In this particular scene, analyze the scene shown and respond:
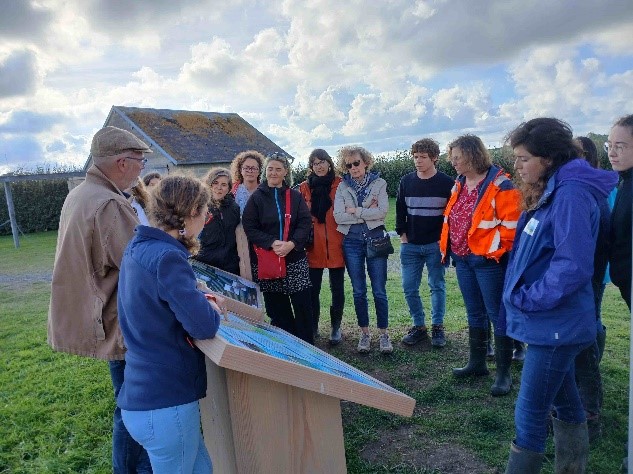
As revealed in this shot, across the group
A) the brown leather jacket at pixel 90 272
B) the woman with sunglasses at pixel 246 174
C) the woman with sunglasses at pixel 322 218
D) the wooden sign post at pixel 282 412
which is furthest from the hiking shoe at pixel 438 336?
the brown leather jacket at pixel 90 272

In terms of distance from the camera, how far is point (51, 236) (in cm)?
2319

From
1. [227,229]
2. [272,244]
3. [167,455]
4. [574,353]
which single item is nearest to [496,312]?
[574,353]

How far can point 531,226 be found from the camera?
2.54 metres

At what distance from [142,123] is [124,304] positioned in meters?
23.2

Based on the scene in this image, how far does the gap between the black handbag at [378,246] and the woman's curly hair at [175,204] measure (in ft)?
9.88

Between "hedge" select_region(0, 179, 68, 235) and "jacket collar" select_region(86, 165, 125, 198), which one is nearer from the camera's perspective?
"jacket collar" select_region(86, 165, 125, 198)

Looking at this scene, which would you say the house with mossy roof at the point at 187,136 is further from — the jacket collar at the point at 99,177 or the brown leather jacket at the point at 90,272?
the brown leather jacket at the point at 90,272

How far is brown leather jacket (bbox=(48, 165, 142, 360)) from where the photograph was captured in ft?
8.62

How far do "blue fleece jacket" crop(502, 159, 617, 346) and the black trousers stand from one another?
2527 millimetres

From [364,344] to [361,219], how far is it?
1.30 m

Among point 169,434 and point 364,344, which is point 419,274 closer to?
point 364,344

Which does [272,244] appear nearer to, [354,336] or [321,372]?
[354,336]

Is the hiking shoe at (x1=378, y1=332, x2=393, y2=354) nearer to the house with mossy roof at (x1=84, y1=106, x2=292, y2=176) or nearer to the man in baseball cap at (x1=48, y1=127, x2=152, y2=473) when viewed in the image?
the man in baseball cap at (x1=48, y1=127, x2=152, y2=473)

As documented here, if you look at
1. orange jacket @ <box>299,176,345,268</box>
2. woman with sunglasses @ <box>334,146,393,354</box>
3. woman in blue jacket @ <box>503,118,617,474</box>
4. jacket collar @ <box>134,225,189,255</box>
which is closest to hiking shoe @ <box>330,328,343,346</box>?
woman with sunglasses @ <box>334,146,393,354</box>
